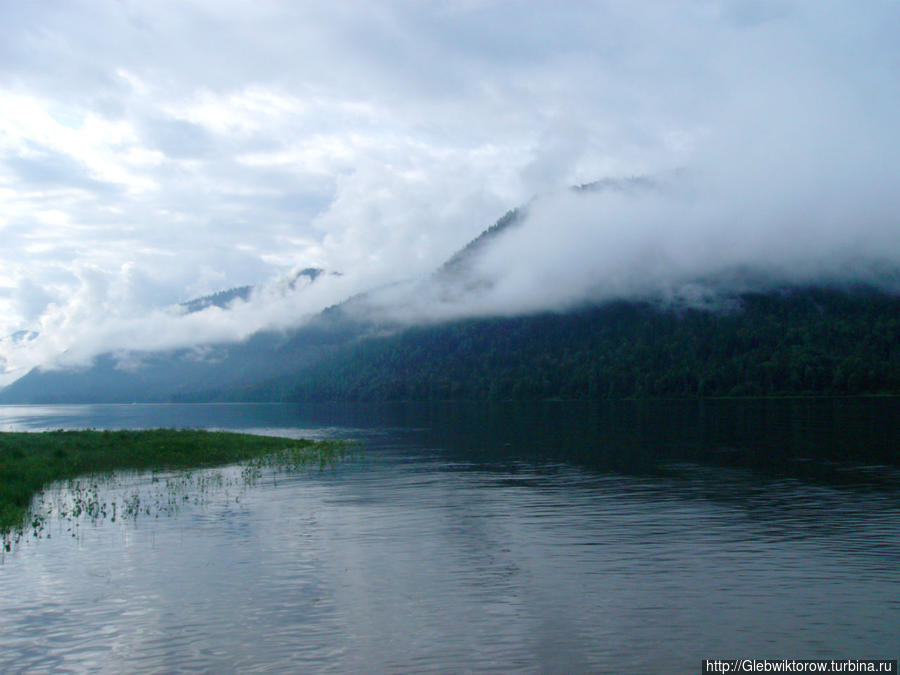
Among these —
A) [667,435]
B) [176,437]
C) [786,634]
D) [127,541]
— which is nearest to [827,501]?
[786,634]

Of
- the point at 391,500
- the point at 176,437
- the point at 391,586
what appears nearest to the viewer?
the point at 391,586

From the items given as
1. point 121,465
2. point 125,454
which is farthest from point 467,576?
point 125,454

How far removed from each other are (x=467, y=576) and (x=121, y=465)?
5519cm

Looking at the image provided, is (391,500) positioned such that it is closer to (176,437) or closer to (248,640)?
(248,640)

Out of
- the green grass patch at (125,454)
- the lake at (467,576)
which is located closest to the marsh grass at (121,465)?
the green grass patch at (125,454)

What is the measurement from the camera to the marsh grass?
48.2 metres

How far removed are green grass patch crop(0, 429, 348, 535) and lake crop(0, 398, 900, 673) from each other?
534 centimetres

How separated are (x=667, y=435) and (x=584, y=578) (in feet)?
261

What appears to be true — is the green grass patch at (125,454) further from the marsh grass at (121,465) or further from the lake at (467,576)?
the lake at (467,576)

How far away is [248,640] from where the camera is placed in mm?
24234

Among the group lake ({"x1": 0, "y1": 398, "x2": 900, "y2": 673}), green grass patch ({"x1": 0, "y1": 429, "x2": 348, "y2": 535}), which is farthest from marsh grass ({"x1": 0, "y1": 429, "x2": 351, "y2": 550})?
lake ({"x1": 0, "y1": 398, "x2": 900, "y2": 673})

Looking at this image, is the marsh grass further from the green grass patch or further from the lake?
the lake

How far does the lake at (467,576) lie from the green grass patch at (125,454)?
5345mm

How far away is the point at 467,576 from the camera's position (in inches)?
1225
